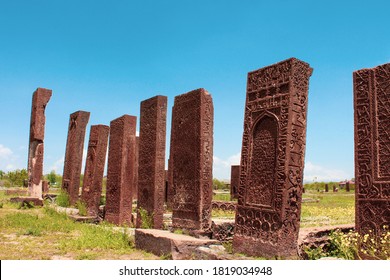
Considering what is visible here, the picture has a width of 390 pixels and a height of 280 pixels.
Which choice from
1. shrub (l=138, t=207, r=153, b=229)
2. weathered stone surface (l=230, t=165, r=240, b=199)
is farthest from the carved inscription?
weathered stone surface (l=230, t=165, r=240, b=199)

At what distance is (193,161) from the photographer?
22.8ft

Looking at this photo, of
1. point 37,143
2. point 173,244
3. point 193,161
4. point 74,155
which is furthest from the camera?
point 37,143

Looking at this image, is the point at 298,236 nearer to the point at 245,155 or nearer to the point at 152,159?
the point at 245,155

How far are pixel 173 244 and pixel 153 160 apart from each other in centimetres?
248

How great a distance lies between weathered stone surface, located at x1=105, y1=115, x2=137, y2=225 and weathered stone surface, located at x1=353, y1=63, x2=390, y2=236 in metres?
5.95

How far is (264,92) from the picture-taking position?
594 centimetres

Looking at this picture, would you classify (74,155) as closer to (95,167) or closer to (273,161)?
(95,167)

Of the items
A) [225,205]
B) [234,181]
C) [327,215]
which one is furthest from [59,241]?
[234,181]

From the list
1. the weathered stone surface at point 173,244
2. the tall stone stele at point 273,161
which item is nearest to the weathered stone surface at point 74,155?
the weathered stone surface at point 173,244

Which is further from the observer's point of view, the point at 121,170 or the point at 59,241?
the point at 121,170

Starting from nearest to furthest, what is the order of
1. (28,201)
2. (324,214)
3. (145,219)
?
(145,219), (324,214), (28,201)

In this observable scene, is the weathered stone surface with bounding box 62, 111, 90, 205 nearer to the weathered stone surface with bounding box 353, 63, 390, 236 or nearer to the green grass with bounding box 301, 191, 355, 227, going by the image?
the green grass with bounding box 301, 191, 355, 227

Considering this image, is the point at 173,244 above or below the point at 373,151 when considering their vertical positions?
below

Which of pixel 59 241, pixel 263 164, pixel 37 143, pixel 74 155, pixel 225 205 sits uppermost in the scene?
pixel 37 143
